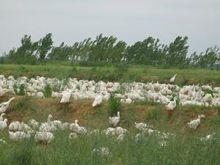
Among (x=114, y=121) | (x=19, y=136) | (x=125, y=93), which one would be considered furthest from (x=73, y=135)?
(x=125, y=93)

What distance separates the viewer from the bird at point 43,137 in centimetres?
874

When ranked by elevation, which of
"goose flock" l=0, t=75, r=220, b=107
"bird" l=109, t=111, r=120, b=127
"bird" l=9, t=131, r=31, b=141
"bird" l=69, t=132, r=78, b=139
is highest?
"goose flock" l=0, t=75, r=220, b=107

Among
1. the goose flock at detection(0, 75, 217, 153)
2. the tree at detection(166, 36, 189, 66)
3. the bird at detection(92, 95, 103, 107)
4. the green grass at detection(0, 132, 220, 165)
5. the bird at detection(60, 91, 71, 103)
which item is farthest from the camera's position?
the tree at detection(166, 36, 189, 66)

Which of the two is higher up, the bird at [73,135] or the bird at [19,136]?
the bird at [73,135]

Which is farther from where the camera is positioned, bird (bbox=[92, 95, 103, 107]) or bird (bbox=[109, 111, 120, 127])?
bird (bbox=[92, 95, 103, 107])

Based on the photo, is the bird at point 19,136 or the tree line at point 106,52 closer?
the bird at point 19,136

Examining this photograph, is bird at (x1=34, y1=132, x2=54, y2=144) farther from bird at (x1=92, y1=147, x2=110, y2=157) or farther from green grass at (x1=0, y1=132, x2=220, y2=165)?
bird at (x1=92, y1=147, x2=110, y2=157)

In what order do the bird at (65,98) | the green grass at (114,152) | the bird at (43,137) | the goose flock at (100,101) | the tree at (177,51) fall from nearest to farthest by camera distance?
1. the green grass at (114,152)
2. the bird at (43,137)
3. the goose flock at (100,101)
4. the bird at (65,98)
5. the tree at (177,51)

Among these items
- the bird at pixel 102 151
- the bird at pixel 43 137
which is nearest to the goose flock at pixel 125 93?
the bird at pixel 43 137

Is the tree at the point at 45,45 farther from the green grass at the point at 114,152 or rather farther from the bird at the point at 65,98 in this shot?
the green grass at the point at 114,152

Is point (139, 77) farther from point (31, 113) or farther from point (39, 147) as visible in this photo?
point (39, 147)

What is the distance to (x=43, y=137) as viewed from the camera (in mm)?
8750

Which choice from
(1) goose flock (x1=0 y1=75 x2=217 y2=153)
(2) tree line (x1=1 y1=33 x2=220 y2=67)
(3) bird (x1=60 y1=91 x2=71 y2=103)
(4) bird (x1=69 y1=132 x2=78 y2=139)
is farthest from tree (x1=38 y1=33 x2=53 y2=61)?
(4) bird (x1=69 y1=132 x2=78 y2=139)

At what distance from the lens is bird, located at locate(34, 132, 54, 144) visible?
8742 mm
